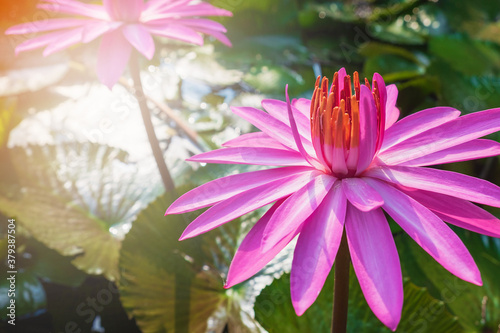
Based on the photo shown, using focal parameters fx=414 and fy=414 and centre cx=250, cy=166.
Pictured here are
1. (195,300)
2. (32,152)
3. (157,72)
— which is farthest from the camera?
(157,72)

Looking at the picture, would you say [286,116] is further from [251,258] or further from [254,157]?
[251,258]

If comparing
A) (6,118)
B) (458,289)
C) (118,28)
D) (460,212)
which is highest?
(118,28)

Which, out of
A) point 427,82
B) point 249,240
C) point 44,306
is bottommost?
point 44,306

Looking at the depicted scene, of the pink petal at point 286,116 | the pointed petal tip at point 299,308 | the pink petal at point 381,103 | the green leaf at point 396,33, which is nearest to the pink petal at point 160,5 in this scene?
the pink petal at point 286,116

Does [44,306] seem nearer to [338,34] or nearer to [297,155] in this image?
[297,155]

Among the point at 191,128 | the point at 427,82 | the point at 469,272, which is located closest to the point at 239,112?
the point at 469,272

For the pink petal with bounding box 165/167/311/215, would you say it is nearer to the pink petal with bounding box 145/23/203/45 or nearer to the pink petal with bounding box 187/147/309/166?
the pink petal with bounding box 187/147/309/166

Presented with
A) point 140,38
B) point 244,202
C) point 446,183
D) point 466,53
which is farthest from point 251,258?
point 466,53
